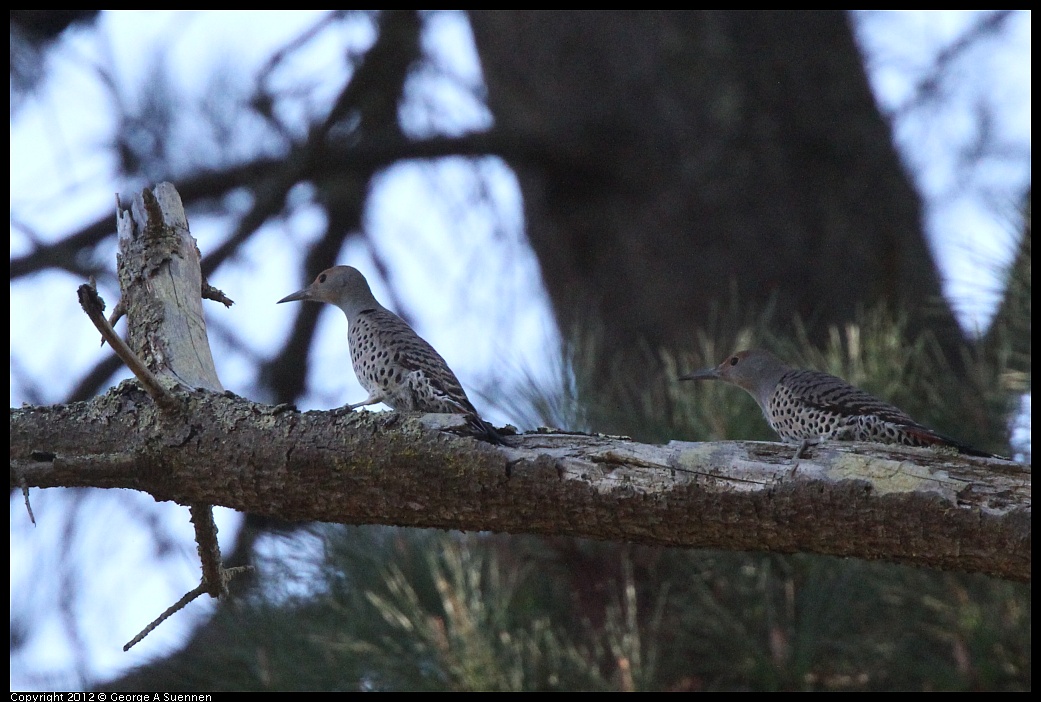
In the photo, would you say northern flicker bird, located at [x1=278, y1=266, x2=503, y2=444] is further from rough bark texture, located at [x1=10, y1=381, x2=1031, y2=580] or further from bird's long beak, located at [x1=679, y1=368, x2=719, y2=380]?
bird's long beak, located at [x1=679, y1=368, x2=719, y2=380]

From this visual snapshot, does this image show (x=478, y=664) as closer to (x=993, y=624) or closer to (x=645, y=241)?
(x=993, y=624)

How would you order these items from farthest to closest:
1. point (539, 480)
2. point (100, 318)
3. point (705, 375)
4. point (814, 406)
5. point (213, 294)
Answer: point (705, 375) → point (814, 406) → point (213, 294) → point (539, 480) → point (100, 318)

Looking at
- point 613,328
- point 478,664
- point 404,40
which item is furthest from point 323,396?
point 478,664

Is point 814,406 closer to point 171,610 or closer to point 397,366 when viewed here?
point 397,366

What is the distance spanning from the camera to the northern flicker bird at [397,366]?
3.50 meters

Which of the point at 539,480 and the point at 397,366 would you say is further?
the point at 397,366

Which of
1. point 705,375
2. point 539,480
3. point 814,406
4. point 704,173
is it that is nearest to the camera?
point 539,480

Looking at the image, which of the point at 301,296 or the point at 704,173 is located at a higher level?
the point at 704,173

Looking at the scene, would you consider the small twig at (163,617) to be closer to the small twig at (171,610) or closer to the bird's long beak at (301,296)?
the small twig at (171,610)

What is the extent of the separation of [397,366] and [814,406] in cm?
138

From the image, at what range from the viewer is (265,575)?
4.63m

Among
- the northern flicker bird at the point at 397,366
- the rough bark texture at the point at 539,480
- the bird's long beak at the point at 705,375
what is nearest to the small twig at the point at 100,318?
the rough bark texture at the point at 539,480

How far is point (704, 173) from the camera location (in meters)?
6.81

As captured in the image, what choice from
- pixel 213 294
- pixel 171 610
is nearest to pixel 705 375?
pixel 213 294
